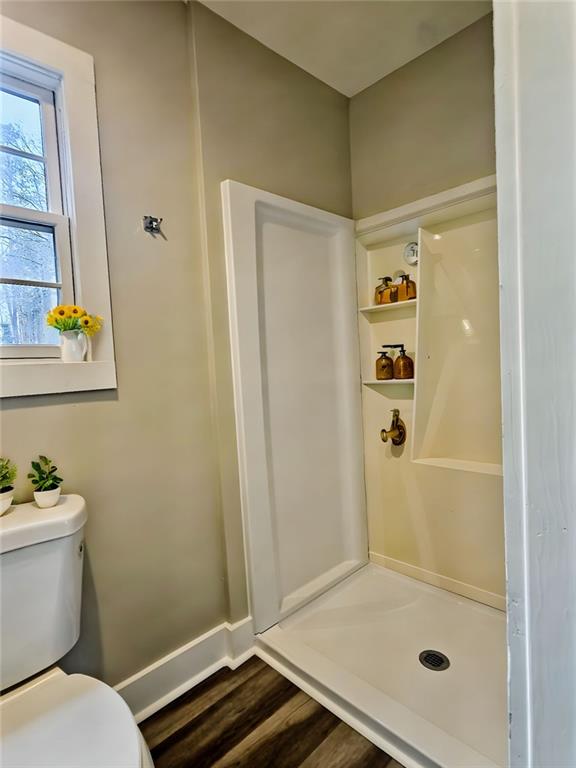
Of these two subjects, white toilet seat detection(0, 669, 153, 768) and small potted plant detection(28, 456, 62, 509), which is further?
small potted plant detection(28, 456, 62, 509)

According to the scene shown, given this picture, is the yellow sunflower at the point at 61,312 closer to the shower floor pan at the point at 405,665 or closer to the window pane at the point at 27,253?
the window pane at the point at 27,253

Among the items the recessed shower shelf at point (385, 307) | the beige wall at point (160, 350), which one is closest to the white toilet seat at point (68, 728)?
the beige wall at point (160, 350)

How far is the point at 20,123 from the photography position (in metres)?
1.21

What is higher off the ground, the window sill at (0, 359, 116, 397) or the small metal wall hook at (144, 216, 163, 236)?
the small metal wall hook at (144, 216, 163, 236)

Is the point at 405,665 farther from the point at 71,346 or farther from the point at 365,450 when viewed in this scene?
the point at 71,346

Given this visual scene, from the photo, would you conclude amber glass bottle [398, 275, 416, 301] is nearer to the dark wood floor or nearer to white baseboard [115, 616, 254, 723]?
white baseboard [115, 616, 254, 723]

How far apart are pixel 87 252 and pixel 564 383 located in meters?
1.32

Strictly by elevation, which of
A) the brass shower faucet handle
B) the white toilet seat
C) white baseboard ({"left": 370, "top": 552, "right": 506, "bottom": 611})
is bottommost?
white baseboard ({"left": 370, "top": 552, "right": 506, "bottom": 611})

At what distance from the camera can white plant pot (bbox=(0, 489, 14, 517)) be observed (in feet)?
3.33

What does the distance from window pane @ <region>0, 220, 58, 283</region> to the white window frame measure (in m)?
0.03

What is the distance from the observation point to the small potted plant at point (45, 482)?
1.09 metres

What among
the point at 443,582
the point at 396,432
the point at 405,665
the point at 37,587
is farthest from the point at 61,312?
the point at 443,582

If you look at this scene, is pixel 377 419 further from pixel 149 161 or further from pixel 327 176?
pixel 149 161

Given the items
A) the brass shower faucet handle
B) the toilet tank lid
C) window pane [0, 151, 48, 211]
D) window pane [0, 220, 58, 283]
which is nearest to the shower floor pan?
the brass shower faucet handle
